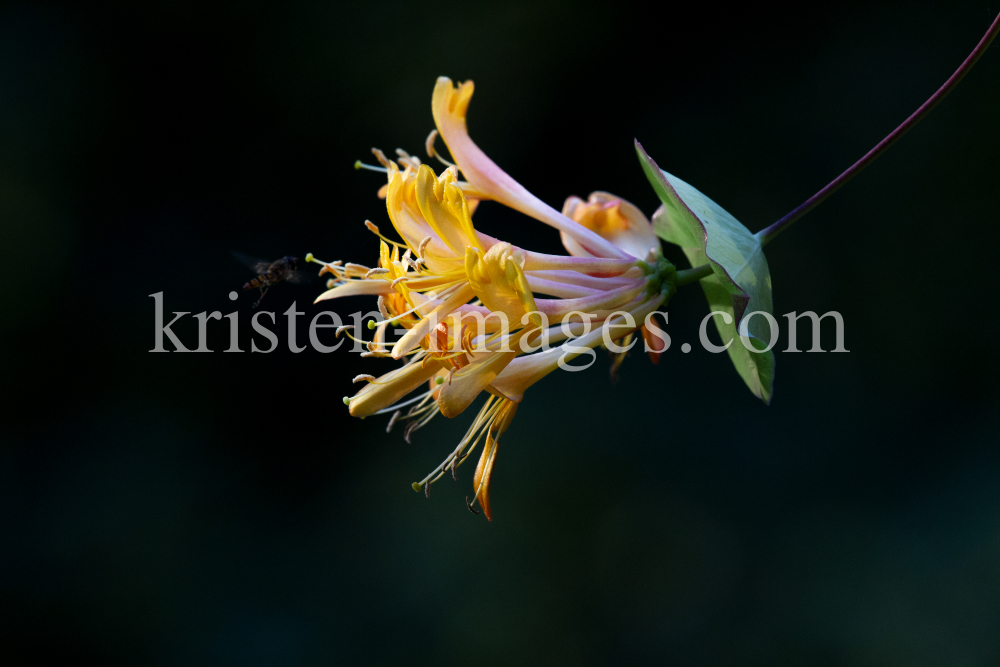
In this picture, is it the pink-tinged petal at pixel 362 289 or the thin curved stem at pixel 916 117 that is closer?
the thin curved stem at pixel 916 117

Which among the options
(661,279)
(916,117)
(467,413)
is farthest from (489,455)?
(467,413)

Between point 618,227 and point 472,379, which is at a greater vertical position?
point 618,227

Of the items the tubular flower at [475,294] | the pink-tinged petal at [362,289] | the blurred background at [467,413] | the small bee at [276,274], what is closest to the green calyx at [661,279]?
the tubular flower at [475,294]

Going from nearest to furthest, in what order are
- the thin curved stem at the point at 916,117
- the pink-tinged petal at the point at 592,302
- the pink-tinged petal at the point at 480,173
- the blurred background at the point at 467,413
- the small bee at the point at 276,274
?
the thin curved stem at the point at 916,117
the pink-tinged petal at the point at 592,302
the pink-tinged petal at the point at 480,173
the small bee at the point at 276,274
the blurred background at the point at 467,413

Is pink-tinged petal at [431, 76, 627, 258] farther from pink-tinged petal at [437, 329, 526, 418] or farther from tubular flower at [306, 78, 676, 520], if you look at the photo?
pink-tinged petal at [437, 329, 526, 418]

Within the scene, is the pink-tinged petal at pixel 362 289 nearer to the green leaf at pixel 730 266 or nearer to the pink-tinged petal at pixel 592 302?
the pink-tinged petal at pixel 592 302

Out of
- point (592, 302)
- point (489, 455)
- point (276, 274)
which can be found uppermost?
point (276, 274)

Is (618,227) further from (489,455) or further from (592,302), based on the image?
(489,455)
